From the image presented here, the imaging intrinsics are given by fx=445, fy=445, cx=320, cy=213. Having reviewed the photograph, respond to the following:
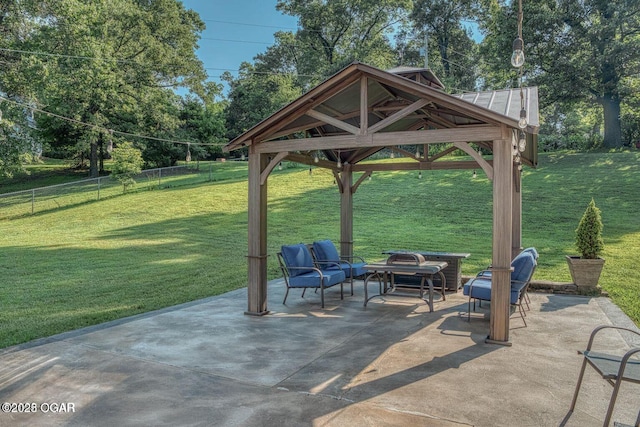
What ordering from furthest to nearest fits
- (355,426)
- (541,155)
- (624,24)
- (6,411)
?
(541,155) → (624,24) → (6,411) → (355,426)

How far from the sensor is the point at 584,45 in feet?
66.5

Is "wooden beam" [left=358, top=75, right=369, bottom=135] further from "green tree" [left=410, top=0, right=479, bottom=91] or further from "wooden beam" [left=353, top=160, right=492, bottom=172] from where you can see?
"green tree" [left=410, top=0, right=479, bottom=91]

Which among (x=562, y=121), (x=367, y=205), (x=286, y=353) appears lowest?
(x=286, y=353)

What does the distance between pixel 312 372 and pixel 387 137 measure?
114 inches

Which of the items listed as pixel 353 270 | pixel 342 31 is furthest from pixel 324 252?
pixel 342 31

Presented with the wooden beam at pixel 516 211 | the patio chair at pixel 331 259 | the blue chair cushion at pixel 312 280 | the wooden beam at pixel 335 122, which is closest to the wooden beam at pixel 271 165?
the wooden beam at pixel 335 122

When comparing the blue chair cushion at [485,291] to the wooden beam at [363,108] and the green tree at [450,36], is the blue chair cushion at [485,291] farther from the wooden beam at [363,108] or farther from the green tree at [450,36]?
the green tree at [450,36]

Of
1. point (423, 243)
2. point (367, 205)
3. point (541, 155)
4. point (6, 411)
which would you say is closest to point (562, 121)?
point (541, 155)

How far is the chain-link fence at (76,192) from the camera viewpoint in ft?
65.1

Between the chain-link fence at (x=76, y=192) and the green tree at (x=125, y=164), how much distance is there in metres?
0.60

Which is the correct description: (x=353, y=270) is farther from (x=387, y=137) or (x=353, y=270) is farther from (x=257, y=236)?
(x=387, y=137)

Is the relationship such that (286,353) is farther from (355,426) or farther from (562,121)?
(562,121)

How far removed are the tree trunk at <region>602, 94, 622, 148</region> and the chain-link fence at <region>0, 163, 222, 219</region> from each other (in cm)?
2077

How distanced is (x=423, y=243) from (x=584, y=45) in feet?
48.8
